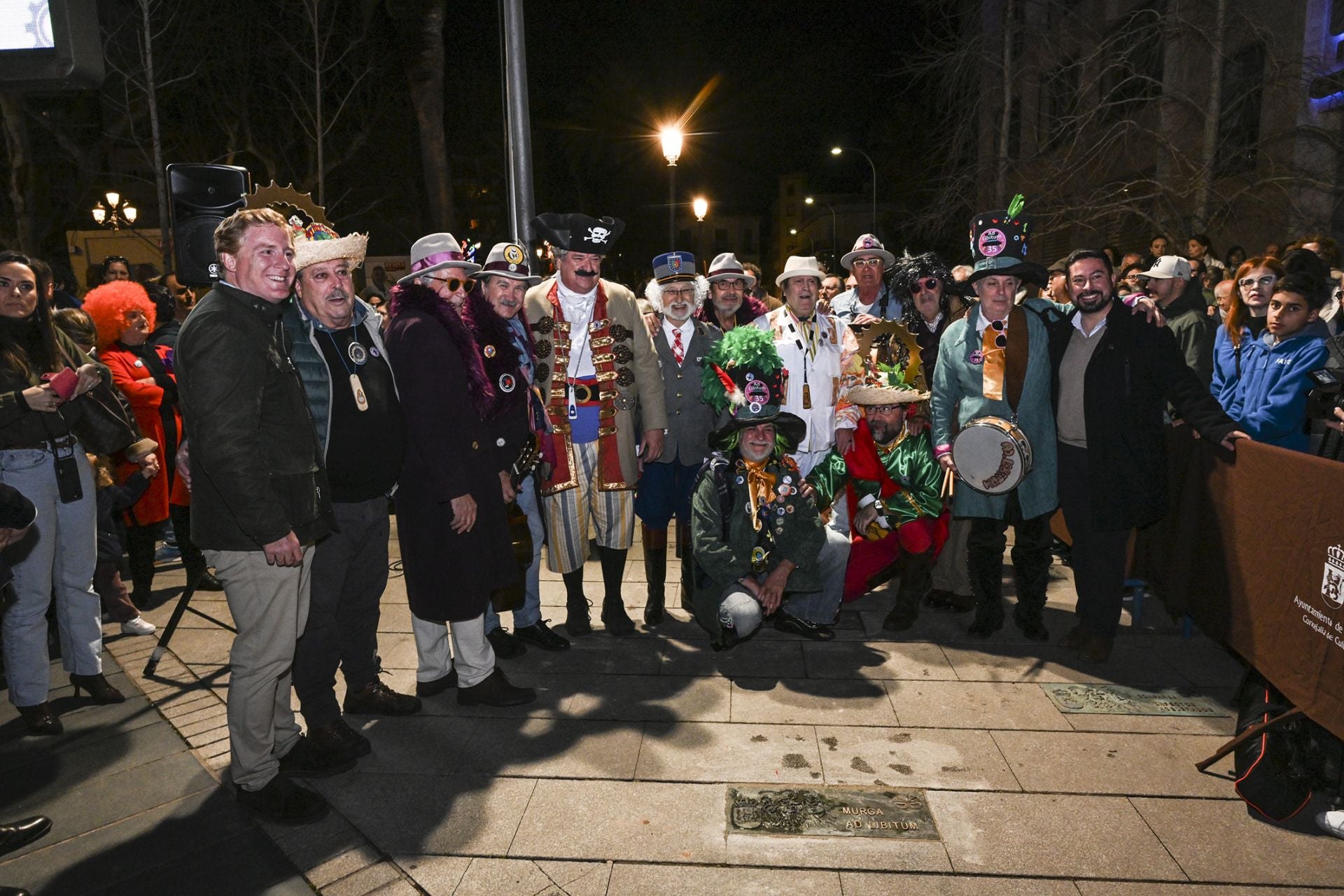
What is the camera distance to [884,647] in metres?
5.07

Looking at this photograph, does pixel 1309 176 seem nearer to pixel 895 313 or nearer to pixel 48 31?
pixel 895 313

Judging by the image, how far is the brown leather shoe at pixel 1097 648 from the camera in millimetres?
4766

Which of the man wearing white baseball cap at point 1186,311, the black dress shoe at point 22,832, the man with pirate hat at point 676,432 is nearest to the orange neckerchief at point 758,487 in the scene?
the man with pirate hat at point 676,432

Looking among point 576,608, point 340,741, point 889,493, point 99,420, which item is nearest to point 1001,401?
point 889,493

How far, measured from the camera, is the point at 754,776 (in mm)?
3646

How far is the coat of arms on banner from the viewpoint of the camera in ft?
10.8

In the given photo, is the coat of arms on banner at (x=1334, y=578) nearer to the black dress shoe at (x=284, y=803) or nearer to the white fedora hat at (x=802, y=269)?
the white fedora hat at (x=802, y=269)

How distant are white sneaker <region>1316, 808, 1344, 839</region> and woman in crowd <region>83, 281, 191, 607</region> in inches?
260

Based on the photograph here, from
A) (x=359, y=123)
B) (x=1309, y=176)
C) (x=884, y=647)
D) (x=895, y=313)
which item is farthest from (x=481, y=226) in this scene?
(x=884, y=647)

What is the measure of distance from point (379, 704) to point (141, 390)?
321 centimetres

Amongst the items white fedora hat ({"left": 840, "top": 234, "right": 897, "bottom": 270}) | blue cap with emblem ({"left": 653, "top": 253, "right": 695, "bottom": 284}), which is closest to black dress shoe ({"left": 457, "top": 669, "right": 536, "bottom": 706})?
blue cap with emblem ({"left": 653, "top": 253, "right": 695, "bottom": 284})

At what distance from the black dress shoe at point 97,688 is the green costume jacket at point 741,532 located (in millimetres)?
3157

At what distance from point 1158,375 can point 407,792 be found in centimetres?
431

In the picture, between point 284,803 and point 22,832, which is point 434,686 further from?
point 22,832
